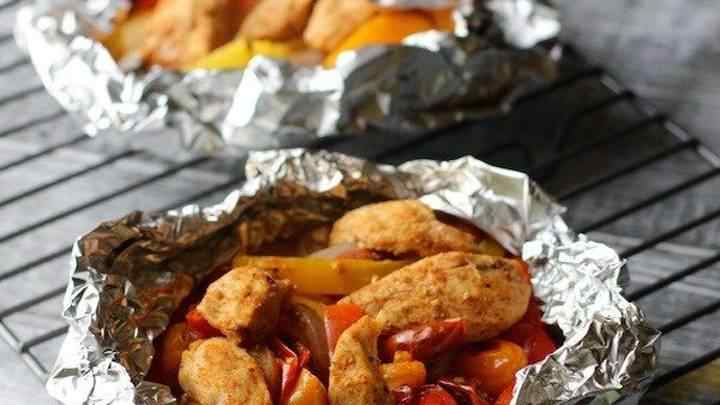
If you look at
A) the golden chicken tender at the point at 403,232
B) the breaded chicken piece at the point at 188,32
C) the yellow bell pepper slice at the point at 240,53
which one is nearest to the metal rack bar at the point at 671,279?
the golden chicken tender at the point at 403,232

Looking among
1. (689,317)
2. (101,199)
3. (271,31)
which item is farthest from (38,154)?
(689,317)

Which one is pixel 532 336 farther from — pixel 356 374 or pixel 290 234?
pixel 290 234

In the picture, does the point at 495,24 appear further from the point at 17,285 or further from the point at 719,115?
the point at 17,285

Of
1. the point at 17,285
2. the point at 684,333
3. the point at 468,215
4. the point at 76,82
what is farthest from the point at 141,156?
the point at 684,333

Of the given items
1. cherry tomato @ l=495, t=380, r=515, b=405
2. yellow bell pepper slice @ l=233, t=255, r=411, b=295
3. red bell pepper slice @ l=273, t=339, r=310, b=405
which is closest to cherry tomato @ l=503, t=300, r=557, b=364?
cherry tomato @ l=495, t=380, r=515, b=405

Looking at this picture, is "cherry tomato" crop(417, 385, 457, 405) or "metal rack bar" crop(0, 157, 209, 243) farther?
"metal rack bar" crop(0, 157, 209, 243)

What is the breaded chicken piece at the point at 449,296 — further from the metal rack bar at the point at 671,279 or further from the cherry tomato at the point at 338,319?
the metal rack bar at the point at 671,279

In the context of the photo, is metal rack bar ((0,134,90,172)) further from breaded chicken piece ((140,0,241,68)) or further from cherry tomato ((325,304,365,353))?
cherry tomato ((325,304,365,353))

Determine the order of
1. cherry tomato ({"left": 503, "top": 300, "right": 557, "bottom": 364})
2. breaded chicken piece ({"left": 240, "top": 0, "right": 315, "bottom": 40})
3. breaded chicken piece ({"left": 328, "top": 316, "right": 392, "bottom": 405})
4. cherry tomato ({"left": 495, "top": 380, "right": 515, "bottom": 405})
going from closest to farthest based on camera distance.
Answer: breaded chicken piece ({"left": 328, "top": 316, "right": 392, "bottom": 405}) < cherry tomato ({"left": 495, "top": 380, "right": 515, "bottom": 405}) < cherry tomato ({"left": 503, "top": 300, "right": 557, "bottom": 364}) < breaded chicken piece ({"left": 240, "top": 0, "right": 315, "bottom": 40})
